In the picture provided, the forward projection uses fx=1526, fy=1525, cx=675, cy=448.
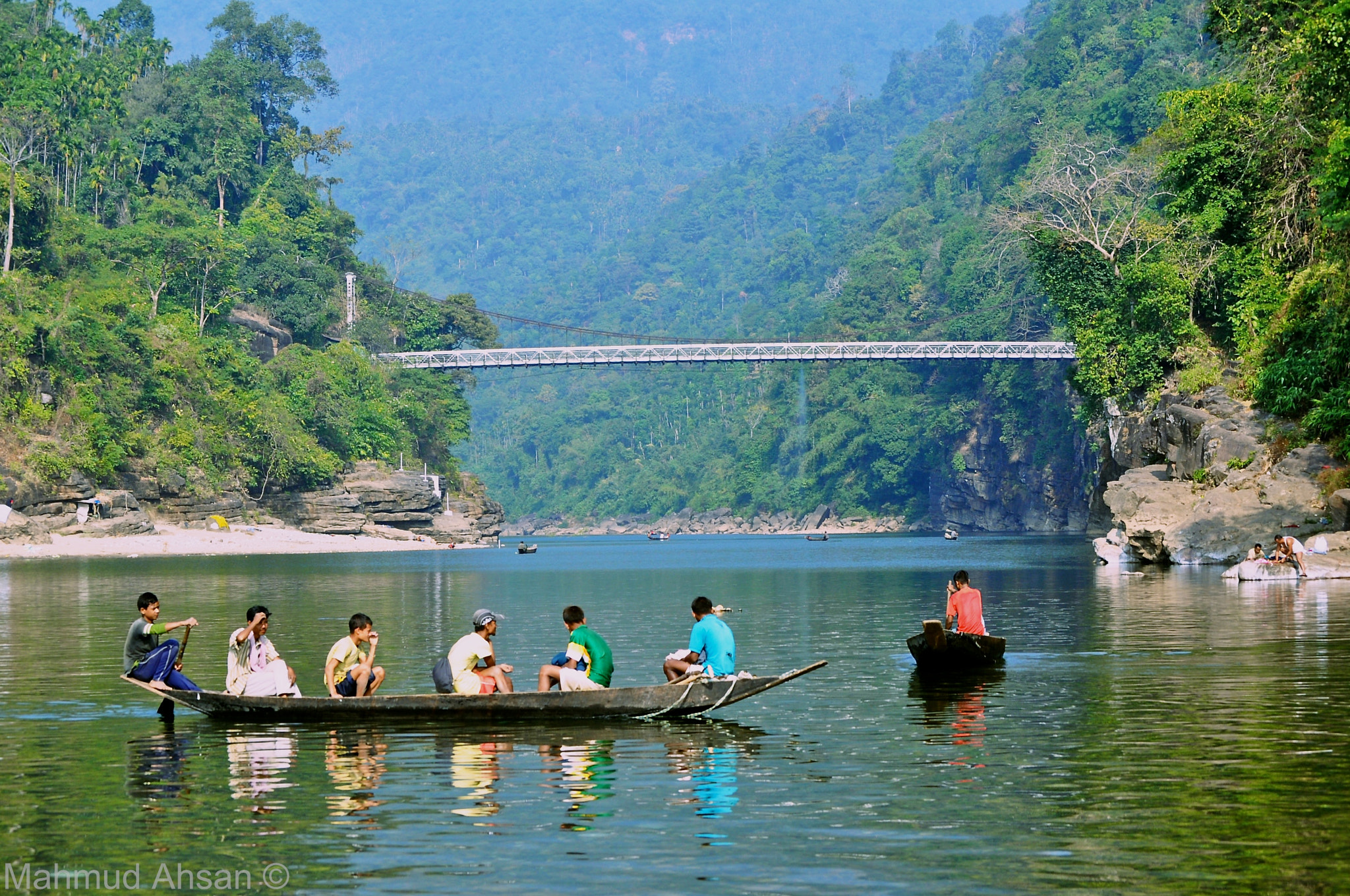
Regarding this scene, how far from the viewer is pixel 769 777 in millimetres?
13117

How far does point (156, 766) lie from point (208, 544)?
204 feet

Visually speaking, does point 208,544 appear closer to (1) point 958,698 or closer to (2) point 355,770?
(1) point 958,698

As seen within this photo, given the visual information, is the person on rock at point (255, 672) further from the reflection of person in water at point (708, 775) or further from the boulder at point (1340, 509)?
the boulder at point (1340, 509)

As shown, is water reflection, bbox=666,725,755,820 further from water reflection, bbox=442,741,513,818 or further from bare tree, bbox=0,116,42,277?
bare tree, bbox=0,116,42,277

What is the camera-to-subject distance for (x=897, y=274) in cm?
13438

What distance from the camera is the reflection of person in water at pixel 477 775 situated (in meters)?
11.8

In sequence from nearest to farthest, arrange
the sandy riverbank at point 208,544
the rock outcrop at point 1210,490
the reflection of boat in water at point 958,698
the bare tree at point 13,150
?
the reflection of boat in water at point 958,698 → the rock outcrop at point 1210,490 → the sandy riverbank at point 208,544 → the bare tree at point 13,150

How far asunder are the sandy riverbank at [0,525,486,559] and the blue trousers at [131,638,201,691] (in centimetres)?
4997

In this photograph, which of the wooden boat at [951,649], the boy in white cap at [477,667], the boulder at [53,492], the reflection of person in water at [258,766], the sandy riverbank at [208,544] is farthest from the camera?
the boulder at [53,492]

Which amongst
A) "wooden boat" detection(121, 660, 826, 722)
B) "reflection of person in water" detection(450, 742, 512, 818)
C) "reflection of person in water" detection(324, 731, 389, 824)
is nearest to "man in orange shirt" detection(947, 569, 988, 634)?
"wooden boat" detection(121, 660, 826, 722)

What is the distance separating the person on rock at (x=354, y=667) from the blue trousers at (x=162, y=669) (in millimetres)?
1722

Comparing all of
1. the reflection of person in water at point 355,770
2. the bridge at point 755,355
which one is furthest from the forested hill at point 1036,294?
the reflection of person in water at point 355,770

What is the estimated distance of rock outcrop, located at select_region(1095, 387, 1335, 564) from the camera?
39.0 metres

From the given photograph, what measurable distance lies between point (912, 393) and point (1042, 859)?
122 meters
